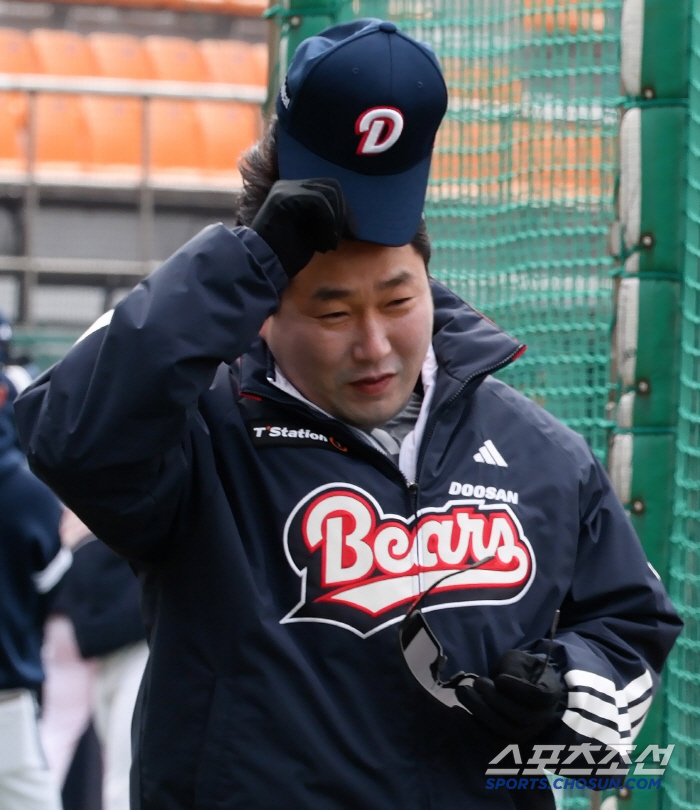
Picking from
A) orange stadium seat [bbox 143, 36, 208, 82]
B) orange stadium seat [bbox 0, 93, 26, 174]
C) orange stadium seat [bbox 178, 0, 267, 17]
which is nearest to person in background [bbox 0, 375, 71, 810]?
orange stadium seat [bbox 0, 93, 26, 174]

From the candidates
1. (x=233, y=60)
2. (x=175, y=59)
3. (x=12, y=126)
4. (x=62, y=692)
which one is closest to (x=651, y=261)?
(x=62, y=692)

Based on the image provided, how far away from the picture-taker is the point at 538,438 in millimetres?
2018

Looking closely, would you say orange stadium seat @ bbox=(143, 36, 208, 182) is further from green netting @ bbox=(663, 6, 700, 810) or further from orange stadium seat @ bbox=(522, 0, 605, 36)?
green netting @ bbox=(663, 6, 700, 810)

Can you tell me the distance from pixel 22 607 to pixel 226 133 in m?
7.06

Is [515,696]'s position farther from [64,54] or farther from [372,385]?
[64,54]

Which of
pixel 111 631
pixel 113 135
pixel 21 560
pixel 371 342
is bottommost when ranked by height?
pixel 111 631

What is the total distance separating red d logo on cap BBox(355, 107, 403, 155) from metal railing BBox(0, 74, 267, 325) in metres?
7.03

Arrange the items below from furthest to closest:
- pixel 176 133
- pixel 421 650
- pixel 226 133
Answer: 1. pixel 226 133
2. pixel 176 133
3. pixel 421 650

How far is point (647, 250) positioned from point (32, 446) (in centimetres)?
166

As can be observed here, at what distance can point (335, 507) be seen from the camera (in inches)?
72.8

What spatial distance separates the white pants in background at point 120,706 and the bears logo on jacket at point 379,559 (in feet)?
7.70

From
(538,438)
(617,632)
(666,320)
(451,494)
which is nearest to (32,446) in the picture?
(451,494)

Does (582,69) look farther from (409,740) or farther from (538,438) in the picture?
(409,740)

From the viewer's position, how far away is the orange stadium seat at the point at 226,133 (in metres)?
9.99
